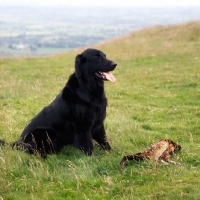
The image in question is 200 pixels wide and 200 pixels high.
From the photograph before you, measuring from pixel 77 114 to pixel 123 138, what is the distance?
3.86 ft

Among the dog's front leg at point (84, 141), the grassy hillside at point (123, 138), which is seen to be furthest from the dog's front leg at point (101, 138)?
the dog's front leg at point (84, 141)

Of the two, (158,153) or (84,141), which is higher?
(84,141)

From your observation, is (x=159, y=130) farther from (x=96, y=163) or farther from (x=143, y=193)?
(x=143, y=193)

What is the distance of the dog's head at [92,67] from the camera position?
5.88 m

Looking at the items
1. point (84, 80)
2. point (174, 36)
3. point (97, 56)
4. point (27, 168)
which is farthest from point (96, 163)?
point (174, 36)

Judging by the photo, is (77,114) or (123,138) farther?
(123,138)

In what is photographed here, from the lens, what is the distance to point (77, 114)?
230 inches

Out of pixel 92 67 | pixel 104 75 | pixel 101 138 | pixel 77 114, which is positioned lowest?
pixel 101 138

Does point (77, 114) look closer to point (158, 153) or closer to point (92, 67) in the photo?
point (92, 67)

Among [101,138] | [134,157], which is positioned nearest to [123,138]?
[101,138]

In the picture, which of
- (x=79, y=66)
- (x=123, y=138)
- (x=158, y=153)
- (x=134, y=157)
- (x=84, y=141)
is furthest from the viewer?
(x=123, y=138)

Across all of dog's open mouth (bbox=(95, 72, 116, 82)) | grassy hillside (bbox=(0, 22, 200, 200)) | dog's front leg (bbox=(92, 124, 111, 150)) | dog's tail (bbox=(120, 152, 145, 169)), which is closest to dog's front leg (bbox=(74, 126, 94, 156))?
grassy hillside (bbox=(0, 22, 200, 200))

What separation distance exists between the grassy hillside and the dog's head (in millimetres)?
1231

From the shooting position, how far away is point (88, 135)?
19.1 feet
